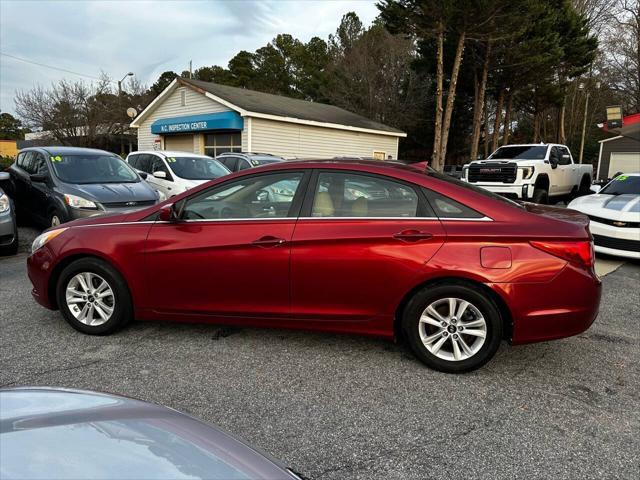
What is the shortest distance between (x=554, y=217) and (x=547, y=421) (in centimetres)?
145

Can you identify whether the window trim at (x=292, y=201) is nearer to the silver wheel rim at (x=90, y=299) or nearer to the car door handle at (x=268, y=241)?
the car door handle at (x=268, y=241)

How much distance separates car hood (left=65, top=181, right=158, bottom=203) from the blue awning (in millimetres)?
12984

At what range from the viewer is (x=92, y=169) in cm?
857

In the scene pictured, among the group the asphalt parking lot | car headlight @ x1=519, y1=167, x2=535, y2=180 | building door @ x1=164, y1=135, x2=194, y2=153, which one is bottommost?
the asphalt parking lot

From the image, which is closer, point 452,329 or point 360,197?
point 452,329

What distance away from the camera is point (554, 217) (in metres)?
3.54

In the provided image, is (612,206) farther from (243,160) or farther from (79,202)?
(243,160)

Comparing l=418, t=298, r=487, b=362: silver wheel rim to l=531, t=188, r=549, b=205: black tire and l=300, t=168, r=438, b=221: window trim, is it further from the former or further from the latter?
l=531, t=188, r=549, b=205: black tire

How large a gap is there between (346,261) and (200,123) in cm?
2021

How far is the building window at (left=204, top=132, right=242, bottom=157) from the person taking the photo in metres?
21.6

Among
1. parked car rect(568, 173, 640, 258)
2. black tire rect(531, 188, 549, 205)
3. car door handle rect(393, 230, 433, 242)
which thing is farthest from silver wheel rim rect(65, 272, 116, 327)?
black tire rect(531, 188, 549, 205)

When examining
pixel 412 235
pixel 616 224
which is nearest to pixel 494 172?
pixel 616 224

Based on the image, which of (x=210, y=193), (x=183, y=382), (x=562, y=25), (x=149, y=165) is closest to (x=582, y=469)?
(x=183, y=382)

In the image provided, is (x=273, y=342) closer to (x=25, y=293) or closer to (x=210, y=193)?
(x=210, y=193)
